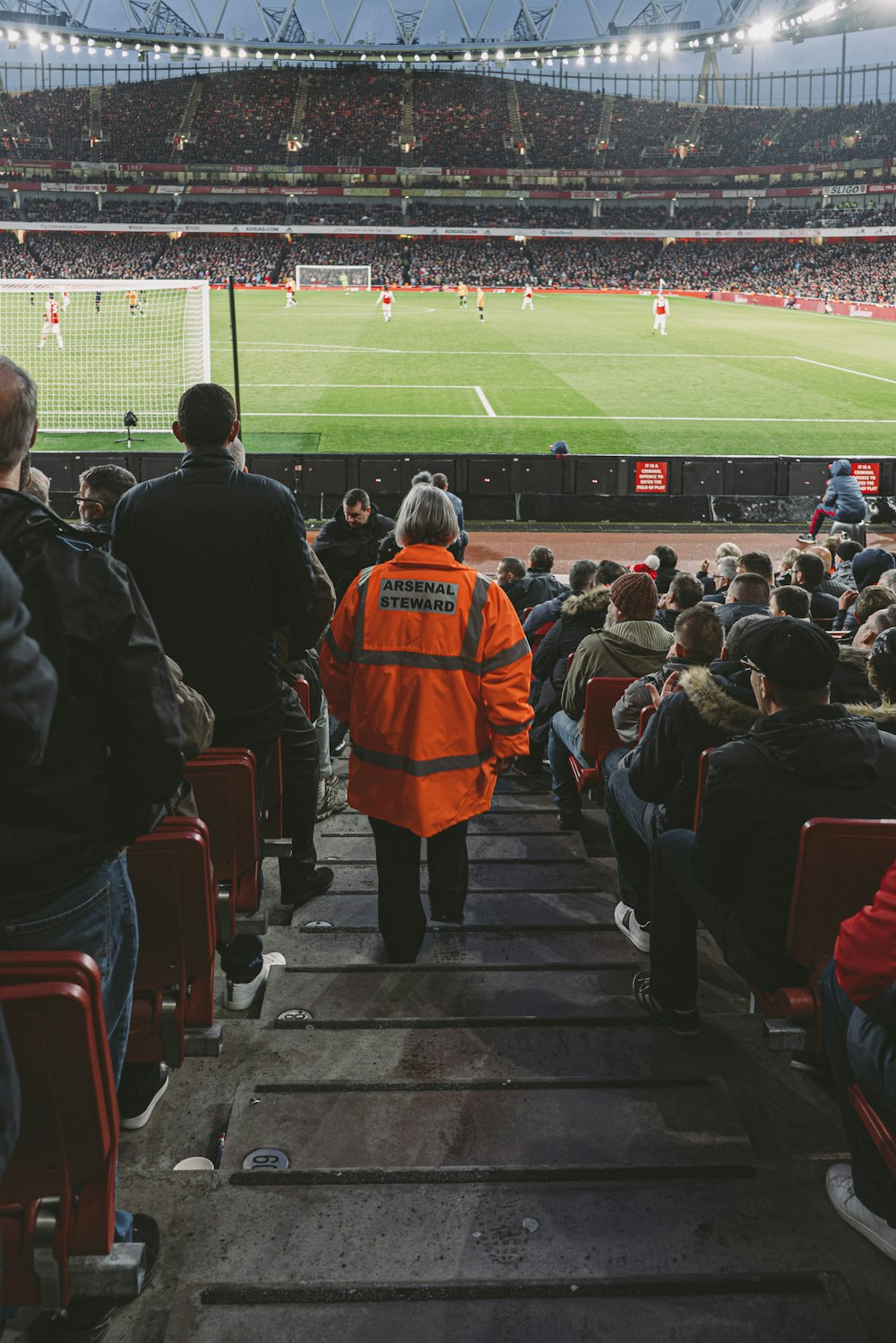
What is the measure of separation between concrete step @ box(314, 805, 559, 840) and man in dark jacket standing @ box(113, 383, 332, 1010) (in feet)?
7.50

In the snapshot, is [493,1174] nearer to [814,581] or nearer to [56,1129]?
[56,1129]

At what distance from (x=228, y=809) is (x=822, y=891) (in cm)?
202

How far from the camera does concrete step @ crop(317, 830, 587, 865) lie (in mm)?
5785

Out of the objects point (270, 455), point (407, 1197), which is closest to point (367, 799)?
point (407, 1197)

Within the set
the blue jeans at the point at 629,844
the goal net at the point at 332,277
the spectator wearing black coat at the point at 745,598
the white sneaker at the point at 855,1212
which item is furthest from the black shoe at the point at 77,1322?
the goal net at the point at 332,277

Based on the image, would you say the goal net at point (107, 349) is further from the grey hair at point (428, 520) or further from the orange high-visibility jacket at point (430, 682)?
the orange high-visibility jacket at point (430, 682)

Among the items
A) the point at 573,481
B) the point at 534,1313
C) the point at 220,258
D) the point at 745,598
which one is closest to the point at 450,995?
the point at 534,1313

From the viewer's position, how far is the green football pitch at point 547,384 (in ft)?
75.1

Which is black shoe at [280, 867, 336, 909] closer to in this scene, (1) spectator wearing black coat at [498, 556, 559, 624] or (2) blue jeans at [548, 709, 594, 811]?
(2) blue jeans at [548, 709, 594, 811]

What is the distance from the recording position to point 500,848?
5.95 metres

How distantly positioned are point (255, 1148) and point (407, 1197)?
1.68 feet

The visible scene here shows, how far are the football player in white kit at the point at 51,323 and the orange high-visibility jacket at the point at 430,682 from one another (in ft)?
102

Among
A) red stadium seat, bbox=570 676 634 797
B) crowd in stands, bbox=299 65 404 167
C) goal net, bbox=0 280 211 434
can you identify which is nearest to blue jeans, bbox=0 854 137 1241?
red stadium seat, bbox=570 676 634 797

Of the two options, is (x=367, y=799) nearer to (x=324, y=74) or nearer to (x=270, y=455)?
(x=270, y=455)
